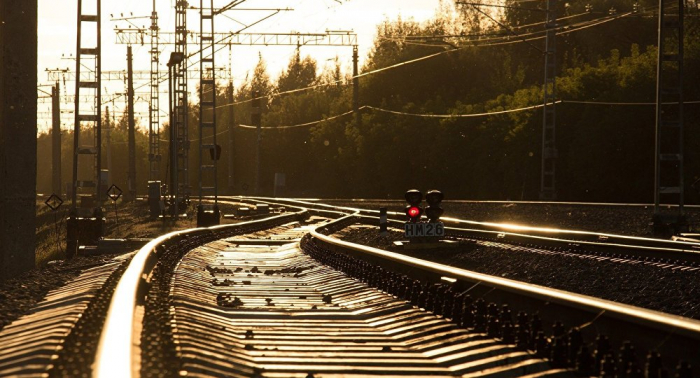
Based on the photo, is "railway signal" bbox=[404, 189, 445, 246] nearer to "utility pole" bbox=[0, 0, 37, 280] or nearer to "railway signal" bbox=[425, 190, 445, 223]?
"railway signal" bbox=[425, 190, 445, 223]

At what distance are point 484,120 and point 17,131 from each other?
54738 millimetres

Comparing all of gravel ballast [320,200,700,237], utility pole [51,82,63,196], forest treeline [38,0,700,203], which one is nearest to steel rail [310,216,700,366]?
gravel ballast [320,200,700,237]

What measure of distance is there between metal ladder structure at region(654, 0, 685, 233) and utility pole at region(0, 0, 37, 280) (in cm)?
1200

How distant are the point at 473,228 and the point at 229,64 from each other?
6783 centimetres

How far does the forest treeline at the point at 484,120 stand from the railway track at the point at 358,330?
32.8 m

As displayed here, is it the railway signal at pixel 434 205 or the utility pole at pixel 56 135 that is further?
the utility pole at pixel 56 135

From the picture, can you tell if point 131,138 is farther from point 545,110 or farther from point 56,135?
point 545,110

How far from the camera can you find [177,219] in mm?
41719

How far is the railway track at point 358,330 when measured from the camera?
484 centimetres

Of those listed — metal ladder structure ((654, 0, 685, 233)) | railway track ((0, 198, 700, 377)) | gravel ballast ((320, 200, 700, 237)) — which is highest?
metal ladder structure ((654, 0, 685, 233))

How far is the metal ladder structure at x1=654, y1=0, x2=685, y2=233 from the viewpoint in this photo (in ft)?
78.5

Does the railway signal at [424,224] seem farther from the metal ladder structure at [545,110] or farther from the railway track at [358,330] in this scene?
the metal ladder structure at [545,110]

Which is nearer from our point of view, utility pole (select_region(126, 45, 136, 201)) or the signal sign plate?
the signal sign plate

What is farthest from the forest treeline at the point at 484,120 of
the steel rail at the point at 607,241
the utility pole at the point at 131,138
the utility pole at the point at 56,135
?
the steel rail at the point at 607,241
